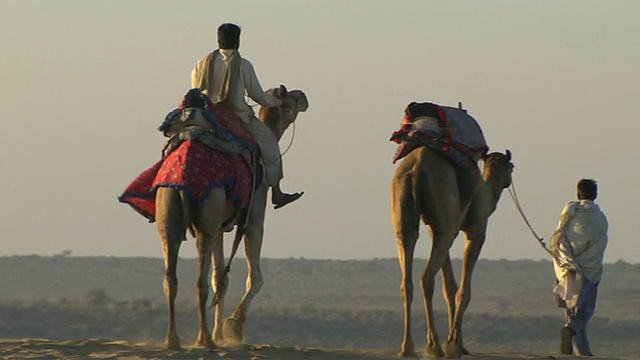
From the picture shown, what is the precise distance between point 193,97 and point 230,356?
265 centimetres

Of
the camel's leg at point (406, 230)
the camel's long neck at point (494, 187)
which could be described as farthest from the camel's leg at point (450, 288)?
the camel's leg at point (406, 230)

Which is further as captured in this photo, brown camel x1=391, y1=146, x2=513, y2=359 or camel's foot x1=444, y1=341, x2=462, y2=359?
camel's foot x1=444, y1=341, x2=462, y2=359

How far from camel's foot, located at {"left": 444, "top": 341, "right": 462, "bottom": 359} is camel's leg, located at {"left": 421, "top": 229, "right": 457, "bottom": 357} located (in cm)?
9

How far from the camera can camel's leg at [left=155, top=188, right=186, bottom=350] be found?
19734 millimetres

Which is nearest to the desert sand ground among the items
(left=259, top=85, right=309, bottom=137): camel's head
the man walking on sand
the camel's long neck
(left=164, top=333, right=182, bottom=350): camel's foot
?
(left=164, top=333, right=182, bottom=350): camel's foot

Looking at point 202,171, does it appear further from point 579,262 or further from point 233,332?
point 579,262

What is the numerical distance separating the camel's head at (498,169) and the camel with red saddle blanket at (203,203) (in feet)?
7.94

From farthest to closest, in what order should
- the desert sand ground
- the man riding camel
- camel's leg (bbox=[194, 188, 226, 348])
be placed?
the man riding camel, camel's leg (bbox=[194, 188, 226, 348]), the desert sand ground

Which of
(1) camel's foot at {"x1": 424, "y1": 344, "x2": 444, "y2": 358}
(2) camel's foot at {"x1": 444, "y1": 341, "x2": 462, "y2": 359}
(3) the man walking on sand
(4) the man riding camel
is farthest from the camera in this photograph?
(3) the man walking on sand

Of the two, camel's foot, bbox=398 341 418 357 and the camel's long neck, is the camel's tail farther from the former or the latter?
the camel's long neck

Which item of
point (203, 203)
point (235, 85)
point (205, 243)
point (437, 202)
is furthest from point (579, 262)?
point (203, 203)

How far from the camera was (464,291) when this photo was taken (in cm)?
2114

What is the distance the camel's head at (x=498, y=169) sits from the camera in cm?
2202

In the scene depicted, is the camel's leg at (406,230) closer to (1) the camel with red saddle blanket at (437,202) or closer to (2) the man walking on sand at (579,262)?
(1) the camel with red saddle blanket at (437,202)
